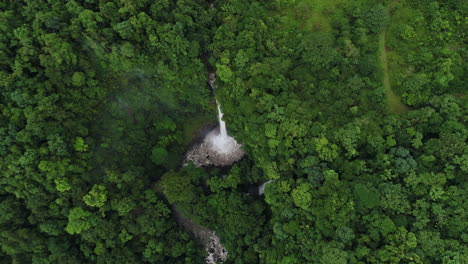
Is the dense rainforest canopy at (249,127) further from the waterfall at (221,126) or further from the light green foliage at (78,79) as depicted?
the waterfall at (221,126)

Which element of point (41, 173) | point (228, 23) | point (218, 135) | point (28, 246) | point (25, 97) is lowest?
point (28, 246)

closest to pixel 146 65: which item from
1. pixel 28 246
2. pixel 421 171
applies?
pixel 28 246

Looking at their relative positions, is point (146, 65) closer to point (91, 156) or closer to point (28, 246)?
point (91, 156)

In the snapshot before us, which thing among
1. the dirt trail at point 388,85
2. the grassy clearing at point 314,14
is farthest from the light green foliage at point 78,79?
the dirt trail at point 388,85

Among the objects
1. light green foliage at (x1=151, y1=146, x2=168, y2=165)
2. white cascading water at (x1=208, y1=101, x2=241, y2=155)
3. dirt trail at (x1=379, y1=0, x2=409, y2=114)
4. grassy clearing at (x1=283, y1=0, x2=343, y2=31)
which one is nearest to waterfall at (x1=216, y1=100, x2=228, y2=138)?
white cascading water at (x1=208, y1=101, x2=241, y2=155)

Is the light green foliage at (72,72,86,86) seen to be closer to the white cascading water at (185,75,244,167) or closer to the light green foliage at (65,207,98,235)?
the light green foliage at (65,207,98,235)

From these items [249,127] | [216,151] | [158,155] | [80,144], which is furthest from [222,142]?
[80,144]

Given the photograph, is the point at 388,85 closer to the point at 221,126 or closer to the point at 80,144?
the point at 221,126
